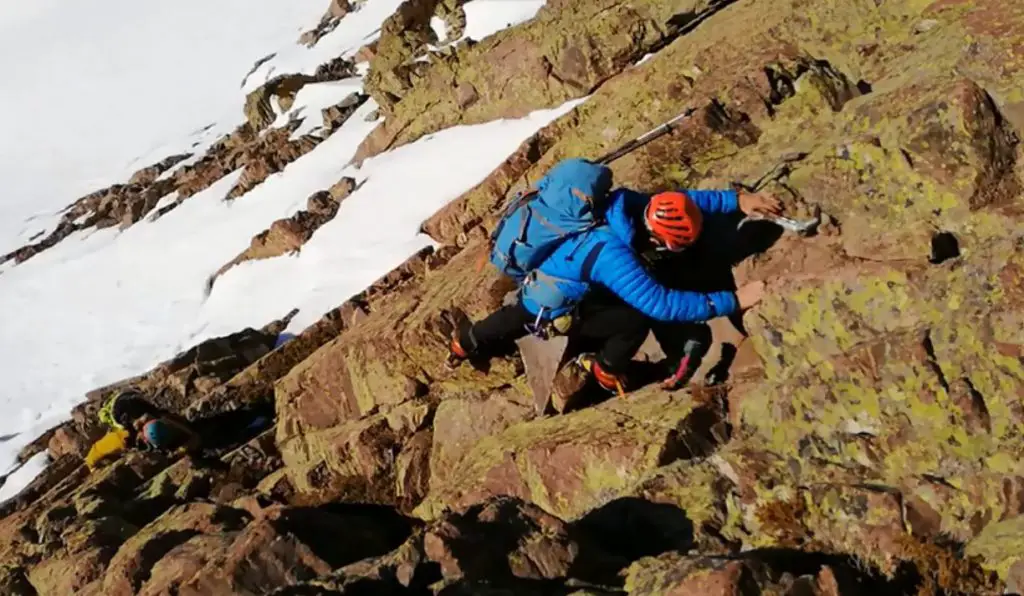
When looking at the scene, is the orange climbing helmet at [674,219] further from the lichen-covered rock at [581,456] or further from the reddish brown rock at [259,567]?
the reddish brown rock at [259,567]

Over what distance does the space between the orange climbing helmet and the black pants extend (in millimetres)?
1073

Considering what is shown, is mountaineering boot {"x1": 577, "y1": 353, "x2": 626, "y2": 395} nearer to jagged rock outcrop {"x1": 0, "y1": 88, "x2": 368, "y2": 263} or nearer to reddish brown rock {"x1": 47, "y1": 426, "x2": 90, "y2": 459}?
reddish brown rock {"x1": 47, "y1": 426, "x2": 90, "y2": 459}

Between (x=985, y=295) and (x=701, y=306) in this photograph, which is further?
(x=701, y=306)

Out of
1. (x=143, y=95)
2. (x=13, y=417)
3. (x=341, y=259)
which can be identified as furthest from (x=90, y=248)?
(x=143, y=95)

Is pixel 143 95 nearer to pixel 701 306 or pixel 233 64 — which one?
pixel 233 64

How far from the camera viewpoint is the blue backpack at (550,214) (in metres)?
7.68

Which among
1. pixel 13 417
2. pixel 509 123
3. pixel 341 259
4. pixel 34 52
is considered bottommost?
pixel 13 417

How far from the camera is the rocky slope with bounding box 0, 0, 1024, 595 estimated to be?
20.0ft

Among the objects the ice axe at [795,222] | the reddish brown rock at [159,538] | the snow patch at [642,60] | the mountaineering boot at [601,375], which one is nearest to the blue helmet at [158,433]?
the reddish brown rock at [159,538]

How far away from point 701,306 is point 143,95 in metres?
68.3

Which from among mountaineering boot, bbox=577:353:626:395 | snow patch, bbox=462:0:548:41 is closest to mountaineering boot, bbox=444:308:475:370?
mountaineering boot, bbox=577:353:626:395

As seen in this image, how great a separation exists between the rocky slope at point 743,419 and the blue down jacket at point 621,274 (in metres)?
0.66

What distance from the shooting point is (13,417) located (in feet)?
89.2

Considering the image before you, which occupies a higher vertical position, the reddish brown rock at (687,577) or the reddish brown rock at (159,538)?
the reddish brown rock at (687,577)
